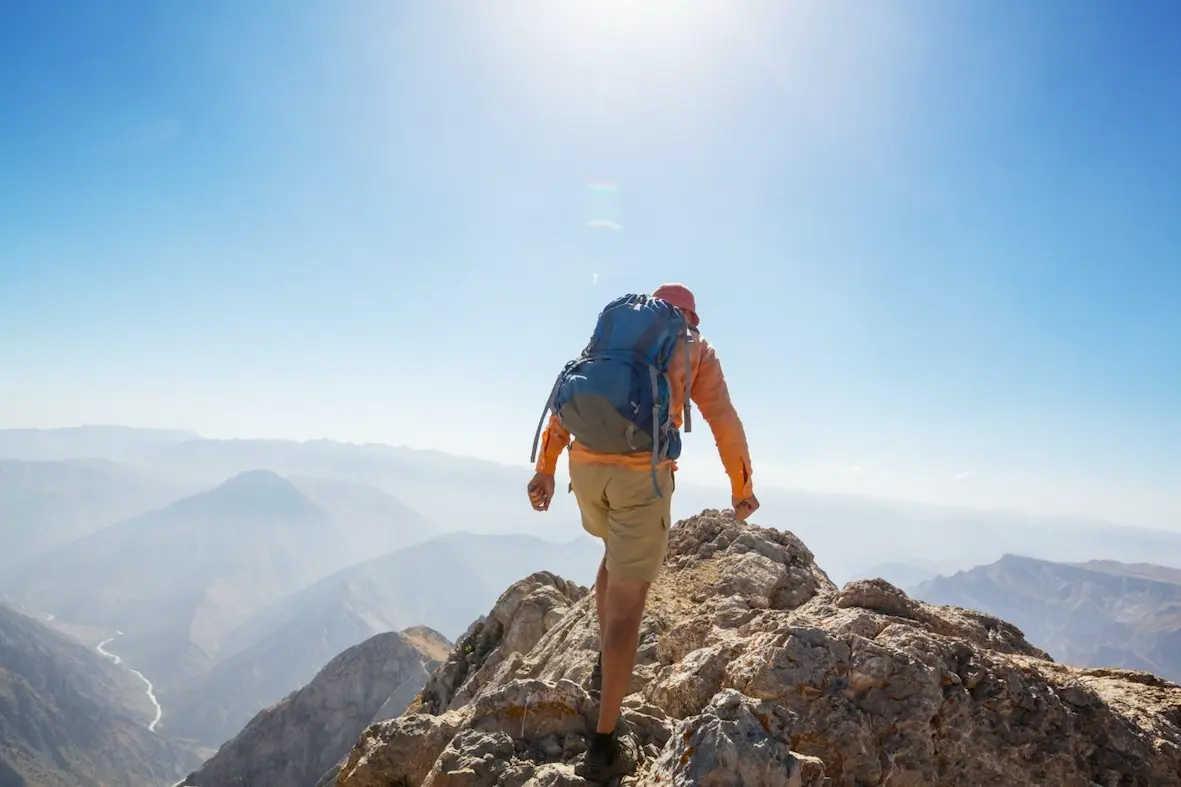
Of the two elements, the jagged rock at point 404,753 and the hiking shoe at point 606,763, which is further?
the jagged rock at point 404,753

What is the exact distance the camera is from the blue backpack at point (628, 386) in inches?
179

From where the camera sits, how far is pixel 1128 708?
5.41 meters

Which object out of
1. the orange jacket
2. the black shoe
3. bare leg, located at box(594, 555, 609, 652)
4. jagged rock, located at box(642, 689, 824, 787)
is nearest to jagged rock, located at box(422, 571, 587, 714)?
the black shoe

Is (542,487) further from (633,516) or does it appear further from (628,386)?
→ (628,386)

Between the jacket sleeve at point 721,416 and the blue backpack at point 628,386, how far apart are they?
8.4 inches

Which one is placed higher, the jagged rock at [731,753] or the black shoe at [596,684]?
the jagged rock at [731,753]

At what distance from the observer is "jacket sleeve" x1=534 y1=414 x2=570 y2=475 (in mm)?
5551

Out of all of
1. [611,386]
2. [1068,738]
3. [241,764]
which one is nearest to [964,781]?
[1068,738]

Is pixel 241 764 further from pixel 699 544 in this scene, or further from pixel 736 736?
pixel 736 736

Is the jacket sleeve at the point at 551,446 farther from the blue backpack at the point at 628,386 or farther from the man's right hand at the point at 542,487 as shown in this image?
the blue backpack at the point at 628,386

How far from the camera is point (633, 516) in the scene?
15.3 feet

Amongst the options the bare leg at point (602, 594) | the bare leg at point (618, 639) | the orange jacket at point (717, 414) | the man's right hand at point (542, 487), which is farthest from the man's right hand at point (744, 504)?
the man's right hand at point (542, 487)

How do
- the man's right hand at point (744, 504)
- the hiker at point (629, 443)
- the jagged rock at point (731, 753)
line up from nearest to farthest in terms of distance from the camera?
the jagged rock at point (731, 753)
the hiker at point (629, 443)
the man's right hand at point (744, 504)

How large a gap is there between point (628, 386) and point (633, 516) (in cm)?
106
